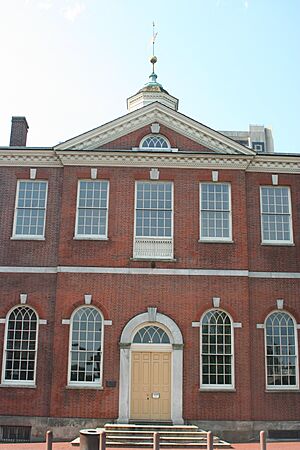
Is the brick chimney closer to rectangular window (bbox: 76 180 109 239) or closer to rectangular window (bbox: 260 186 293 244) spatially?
rectangular window (bbox: 76 180 109 239)

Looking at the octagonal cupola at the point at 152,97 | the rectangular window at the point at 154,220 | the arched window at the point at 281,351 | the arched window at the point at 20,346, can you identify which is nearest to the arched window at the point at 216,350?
the arched window at the point at 281,351

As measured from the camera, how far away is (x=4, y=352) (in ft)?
63.1

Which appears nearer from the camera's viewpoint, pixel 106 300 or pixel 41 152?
pixel 106 300

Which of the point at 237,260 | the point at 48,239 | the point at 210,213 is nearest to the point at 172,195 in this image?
the point at 210,213

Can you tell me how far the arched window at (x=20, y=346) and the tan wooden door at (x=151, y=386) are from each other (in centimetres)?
355

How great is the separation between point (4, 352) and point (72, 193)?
6125 millimetres

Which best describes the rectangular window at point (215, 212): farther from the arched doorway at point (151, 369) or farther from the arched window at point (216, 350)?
the arched doorway at point (151, 369)

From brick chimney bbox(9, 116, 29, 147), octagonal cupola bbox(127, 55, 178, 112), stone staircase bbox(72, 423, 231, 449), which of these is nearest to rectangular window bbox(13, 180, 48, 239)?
brick chimney bbox(9, 116, 29, 147)

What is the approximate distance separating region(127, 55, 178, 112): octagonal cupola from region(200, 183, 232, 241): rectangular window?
28.0 feet

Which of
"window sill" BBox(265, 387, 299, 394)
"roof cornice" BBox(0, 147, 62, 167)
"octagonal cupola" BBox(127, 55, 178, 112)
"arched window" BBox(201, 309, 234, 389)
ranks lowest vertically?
"window sill" BBox(265, 387, 299, 394)

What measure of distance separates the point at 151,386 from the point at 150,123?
381 inches

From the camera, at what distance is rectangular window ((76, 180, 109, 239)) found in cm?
2022

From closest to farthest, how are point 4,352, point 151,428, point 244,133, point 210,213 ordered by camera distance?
1. point 151,428
2. point 4,352
3. point 210,213
4. point 244,133

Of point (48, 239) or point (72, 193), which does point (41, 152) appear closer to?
point (72, 193)
